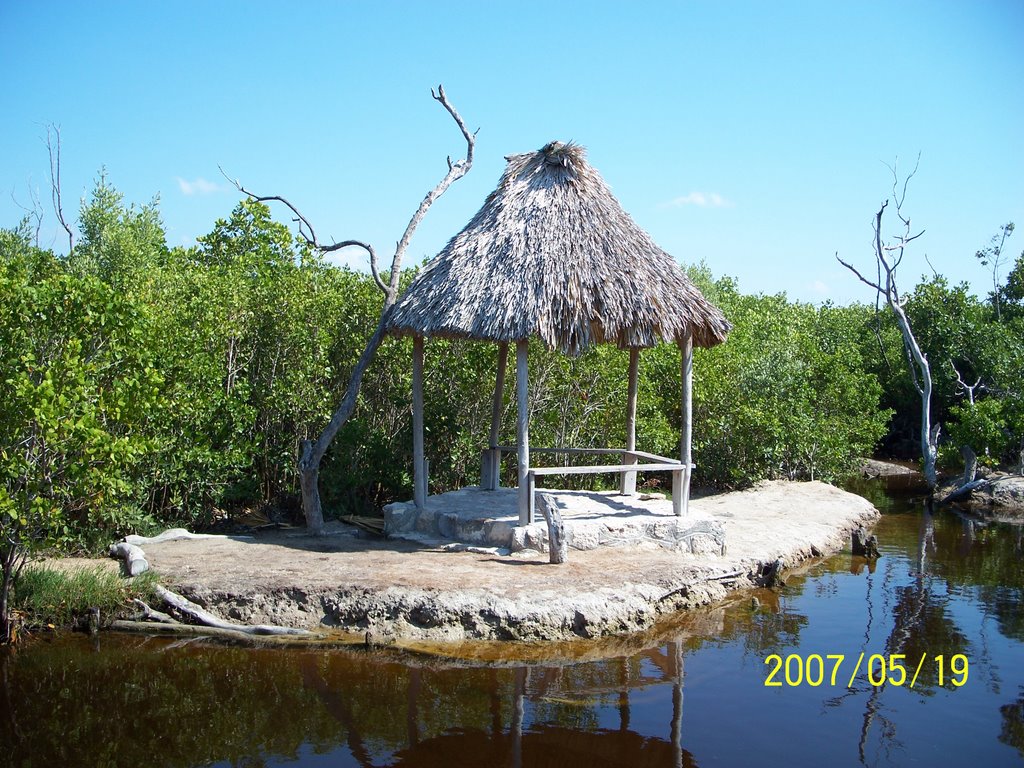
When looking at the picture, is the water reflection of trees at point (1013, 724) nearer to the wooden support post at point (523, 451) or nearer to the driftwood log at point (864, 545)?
the wooden support post at point (523, 451)

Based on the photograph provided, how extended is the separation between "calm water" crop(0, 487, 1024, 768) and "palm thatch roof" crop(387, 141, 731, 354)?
135 inches

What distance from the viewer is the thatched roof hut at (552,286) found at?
9.81 metres

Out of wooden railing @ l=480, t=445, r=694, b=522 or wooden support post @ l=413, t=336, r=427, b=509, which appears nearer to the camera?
wooden railing @ l=480, t=445, r=694, b=522

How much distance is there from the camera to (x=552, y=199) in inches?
428

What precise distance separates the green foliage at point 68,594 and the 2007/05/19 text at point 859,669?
6.05 meters

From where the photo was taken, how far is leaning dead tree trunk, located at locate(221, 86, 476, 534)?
11.2 meters

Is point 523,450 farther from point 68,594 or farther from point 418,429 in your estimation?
point 68,594

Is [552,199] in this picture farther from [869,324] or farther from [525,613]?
[869,324]

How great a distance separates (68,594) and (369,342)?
189 inches

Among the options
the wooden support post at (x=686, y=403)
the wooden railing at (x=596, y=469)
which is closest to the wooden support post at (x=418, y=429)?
the wooden railing at (x=596, y=469)

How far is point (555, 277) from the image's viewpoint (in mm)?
9914

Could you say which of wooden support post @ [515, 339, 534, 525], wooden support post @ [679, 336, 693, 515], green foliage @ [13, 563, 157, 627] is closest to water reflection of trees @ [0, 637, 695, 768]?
green foliage @ [13, 563, 157, 627]

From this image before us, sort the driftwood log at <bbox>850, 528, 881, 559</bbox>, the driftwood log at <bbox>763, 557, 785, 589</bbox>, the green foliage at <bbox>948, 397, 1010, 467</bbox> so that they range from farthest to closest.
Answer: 1. the green foliage at <bbox>948, 397, 1010, 467</bbox>
2. the driftwood log at <bbox>850, 528, 881, 559</bbox>
3. the driftwood log at <bbox>763, 557, 785, 589</bbox>

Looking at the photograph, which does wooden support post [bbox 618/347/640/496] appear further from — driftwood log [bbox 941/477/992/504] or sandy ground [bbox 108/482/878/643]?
driftwood log [bbox 941/477/992/504]
